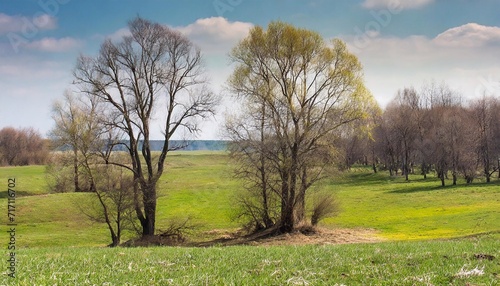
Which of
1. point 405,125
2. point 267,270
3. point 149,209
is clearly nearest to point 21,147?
point 149,209

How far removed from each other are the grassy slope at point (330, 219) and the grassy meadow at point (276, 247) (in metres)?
0.13

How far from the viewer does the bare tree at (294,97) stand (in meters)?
29.9

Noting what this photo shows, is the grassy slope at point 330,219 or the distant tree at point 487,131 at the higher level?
the distant tree at point 487,131

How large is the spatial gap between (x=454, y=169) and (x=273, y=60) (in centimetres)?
5420

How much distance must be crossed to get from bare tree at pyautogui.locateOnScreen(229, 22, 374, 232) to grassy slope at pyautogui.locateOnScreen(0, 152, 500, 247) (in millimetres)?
2713

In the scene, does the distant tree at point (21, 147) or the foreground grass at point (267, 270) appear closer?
the foreground grass at point (267, 270)

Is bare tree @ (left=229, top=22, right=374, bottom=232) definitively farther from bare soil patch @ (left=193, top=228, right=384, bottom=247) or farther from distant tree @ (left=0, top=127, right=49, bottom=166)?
distant tree @ (left=0, top=127, right=49, bottom=166)

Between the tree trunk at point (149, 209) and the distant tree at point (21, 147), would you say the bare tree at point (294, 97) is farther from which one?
the distant tree at point (21, 147)

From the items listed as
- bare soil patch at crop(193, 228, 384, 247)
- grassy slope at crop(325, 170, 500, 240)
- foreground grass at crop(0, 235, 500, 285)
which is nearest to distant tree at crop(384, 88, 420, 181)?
grassy slope at crop(325, 170, 500, 240)

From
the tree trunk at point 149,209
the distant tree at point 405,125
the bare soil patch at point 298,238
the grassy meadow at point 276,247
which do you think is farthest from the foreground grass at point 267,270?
the distant tree at point 405,125

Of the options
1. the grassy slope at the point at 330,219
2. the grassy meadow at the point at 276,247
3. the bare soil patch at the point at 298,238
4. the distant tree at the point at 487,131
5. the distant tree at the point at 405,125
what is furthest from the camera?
the distant tree at the point at 405,125

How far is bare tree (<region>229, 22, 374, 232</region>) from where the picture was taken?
2986cm

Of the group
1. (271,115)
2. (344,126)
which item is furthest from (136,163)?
(344,126)

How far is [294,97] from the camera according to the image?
30.9 m
